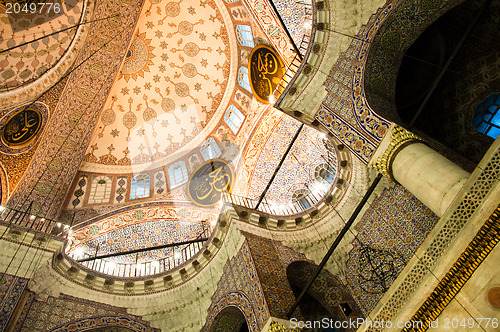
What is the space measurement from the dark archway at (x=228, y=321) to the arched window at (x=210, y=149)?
5474 millimetres

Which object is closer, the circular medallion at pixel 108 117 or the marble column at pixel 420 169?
the marble column at pixel 420 169

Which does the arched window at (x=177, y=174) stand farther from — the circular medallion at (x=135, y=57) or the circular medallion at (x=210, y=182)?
the circular medallion at (x=135, y=57)

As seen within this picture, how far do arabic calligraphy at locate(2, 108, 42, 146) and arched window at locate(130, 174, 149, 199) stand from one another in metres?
2.99

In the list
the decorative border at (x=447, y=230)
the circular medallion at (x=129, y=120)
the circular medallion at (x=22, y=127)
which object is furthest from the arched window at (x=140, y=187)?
the decorative border at (x=447, y=230)

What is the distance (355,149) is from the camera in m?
4.59

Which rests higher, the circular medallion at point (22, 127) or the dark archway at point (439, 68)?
the dark archway at point (439, 68)

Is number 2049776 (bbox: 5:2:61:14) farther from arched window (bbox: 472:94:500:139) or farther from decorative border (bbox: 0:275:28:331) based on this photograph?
arched window (bbox: 472:94:500:139)

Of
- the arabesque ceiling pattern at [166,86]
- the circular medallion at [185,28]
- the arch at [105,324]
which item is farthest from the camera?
the circular medallion at [185,28]

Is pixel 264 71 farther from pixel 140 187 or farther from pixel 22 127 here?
pixel 22 127

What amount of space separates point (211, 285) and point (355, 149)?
376cm

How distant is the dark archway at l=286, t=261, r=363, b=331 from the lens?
5447mm

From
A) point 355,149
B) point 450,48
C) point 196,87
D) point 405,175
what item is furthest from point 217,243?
point 196,87

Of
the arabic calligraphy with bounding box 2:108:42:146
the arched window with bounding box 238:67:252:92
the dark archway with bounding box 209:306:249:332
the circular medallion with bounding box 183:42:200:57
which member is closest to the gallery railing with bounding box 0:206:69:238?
the arabic calligraphy with bounding box 2:108:42:146

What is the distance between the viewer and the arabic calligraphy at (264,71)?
859 centimetres
